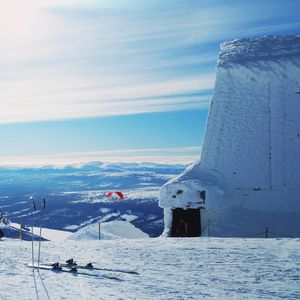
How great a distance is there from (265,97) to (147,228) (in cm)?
8908

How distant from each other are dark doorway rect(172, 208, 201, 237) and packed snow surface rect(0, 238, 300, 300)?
369cm

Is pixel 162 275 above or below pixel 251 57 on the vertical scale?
below

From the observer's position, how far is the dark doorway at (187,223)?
1811cm

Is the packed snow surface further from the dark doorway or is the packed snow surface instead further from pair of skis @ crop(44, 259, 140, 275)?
the dark doorway

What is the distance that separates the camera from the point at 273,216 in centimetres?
1759

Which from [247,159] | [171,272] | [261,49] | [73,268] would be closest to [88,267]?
[73,268]

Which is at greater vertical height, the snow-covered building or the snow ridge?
the snow ridge

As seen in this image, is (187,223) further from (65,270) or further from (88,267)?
(65,270)

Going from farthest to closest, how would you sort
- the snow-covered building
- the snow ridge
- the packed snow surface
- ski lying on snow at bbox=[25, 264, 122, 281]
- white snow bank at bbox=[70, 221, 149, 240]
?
white snow bank at bbox=[70, 221, 149, 240]
the snow ridge
the snow-covered building
ski lying on snow at bbox=[25, 264, 122, 281]
the packed snow surface

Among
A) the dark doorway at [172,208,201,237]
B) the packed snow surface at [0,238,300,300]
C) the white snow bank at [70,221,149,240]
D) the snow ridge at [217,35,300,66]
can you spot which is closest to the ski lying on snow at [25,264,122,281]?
the packed snow surface at [0,238,300,300]

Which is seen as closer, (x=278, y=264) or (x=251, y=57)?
(x=278, y=264)

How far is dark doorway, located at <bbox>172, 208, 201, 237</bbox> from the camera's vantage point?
18109mm

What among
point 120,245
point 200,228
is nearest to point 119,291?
point 120,245

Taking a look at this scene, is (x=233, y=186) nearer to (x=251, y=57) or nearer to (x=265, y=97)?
(x=265, y=97)
